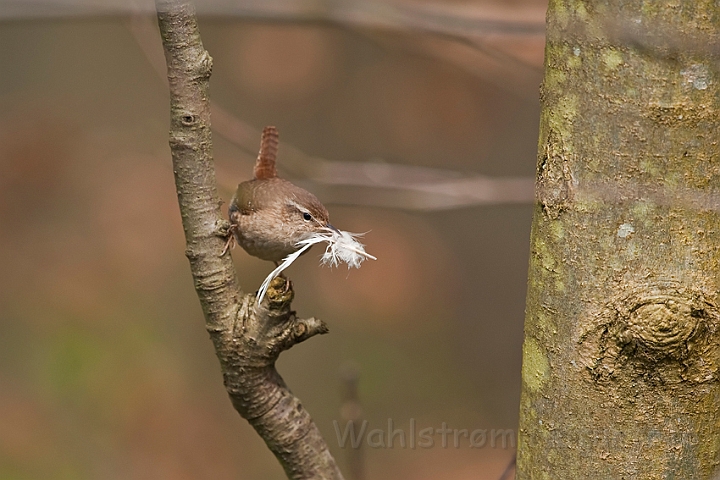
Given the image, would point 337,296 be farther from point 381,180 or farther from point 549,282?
point 549,282

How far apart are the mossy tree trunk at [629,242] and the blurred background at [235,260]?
4106mm

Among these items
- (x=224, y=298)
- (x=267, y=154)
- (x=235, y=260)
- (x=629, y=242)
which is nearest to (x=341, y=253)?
(x=224, y=298)

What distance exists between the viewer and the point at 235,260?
18.4ft

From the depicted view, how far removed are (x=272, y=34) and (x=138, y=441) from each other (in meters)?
3.37

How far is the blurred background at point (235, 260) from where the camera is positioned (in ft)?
18.3

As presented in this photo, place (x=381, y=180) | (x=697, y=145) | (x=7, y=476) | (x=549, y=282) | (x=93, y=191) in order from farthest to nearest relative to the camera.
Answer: (x=93, y=191) < (x=7, y=476) < (x=381, y=180) < (x=549, y=282) < (x=697, y=145)

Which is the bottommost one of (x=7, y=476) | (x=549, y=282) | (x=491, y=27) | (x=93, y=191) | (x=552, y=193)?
(x=7, y=476)

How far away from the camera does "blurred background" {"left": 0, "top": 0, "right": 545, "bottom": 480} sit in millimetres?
5578

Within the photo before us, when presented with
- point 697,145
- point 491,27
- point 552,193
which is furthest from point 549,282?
point 491,27

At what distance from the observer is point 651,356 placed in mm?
1183

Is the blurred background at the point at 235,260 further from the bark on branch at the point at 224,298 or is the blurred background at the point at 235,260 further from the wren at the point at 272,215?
the bark on branch at the point at 224,298

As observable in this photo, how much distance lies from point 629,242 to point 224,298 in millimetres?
797

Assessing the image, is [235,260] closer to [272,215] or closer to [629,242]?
[272,215]

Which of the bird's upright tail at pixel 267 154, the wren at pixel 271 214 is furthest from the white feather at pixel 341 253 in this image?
the bird's upright tail at pixel 267 154
